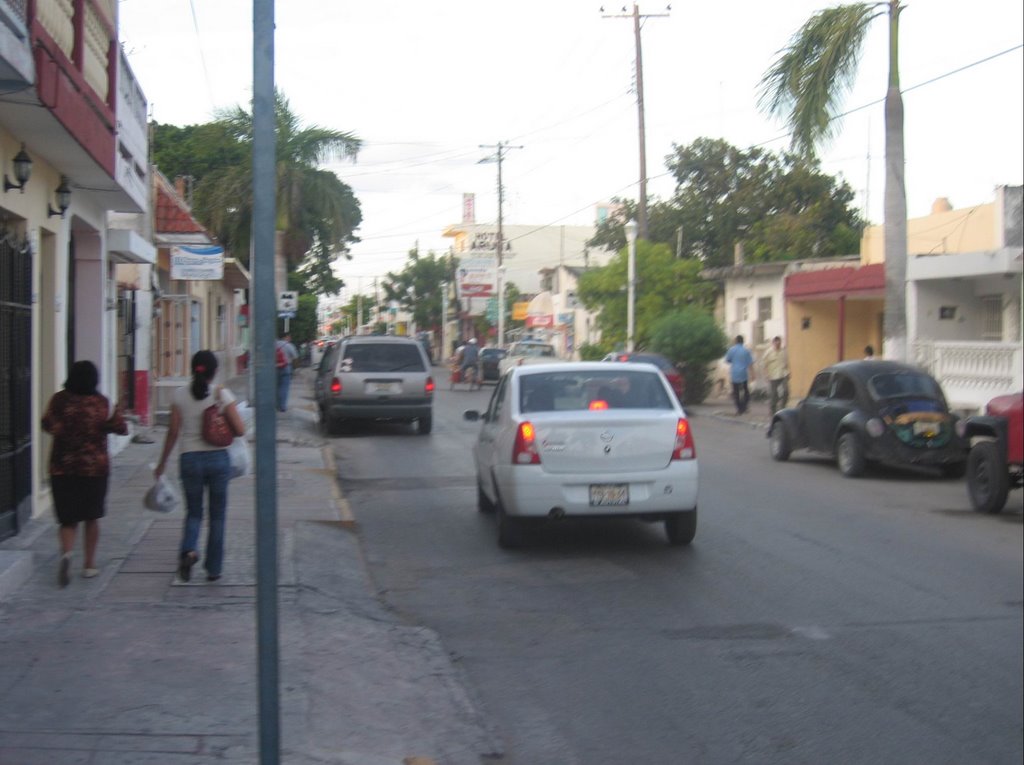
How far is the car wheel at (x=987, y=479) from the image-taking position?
41.2 feet

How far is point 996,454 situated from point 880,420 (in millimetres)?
2937

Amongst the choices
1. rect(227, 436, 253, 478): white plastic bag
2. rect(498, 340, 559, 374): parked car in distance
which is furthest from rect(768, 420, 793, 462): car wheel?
rect(498, 340, 559, 374): parked car in distance

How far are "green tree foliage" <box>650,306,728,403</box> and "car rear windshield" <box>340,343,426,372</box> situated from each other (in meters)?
9.71

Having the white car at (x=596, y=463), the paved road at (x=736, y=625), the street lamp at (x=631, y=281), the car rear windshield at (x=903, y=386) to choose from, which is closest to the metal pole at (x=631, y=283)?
the street lamp at (x=631, y=281)

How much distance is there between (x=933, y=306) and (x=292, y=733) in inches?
826

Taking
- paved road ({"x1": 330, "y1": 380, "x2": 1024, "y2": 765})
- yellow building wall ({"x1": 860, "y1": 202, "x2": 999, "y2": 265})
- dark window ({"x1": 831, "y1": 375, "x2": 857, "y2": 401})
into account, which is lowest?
paved road ({"x1": 330, "y1": 380, "x2": 1024, "y2": 765})

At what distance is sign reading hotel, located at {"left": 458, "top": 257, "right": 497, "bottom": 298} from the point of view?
63.6 meters

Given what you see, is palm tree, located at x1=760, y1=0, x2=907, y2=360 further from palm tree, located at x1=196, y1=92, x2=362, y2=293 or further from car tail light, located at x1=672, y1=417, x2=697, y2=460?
palm tree, located at x1=196, y1=92, x2=362, y2=293

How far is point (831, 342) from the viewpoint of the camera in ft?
103

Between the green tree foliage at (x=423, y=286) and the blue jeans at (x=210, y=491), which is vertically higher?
the green tree foliage at (x=423, y=286)

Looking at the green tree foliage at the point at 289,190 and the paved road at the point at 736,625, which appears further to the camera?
the green tree foliage at the point at 289,190

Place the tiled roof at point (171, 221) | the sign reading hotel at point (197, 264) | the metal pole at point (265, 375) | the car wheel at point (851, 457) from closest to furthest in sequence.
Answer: the metal pole at point (265, 375) → the car wheel at point (851, 457) → the sign reading hotel at point (197, 264) → the tiled roof at point (171, 221)

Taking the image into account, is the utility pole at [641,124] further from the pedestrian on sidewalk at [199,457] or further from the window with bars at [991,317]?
the pedestrian on sidewalk at [199,457]

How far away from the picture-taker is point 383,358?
21734 mm
